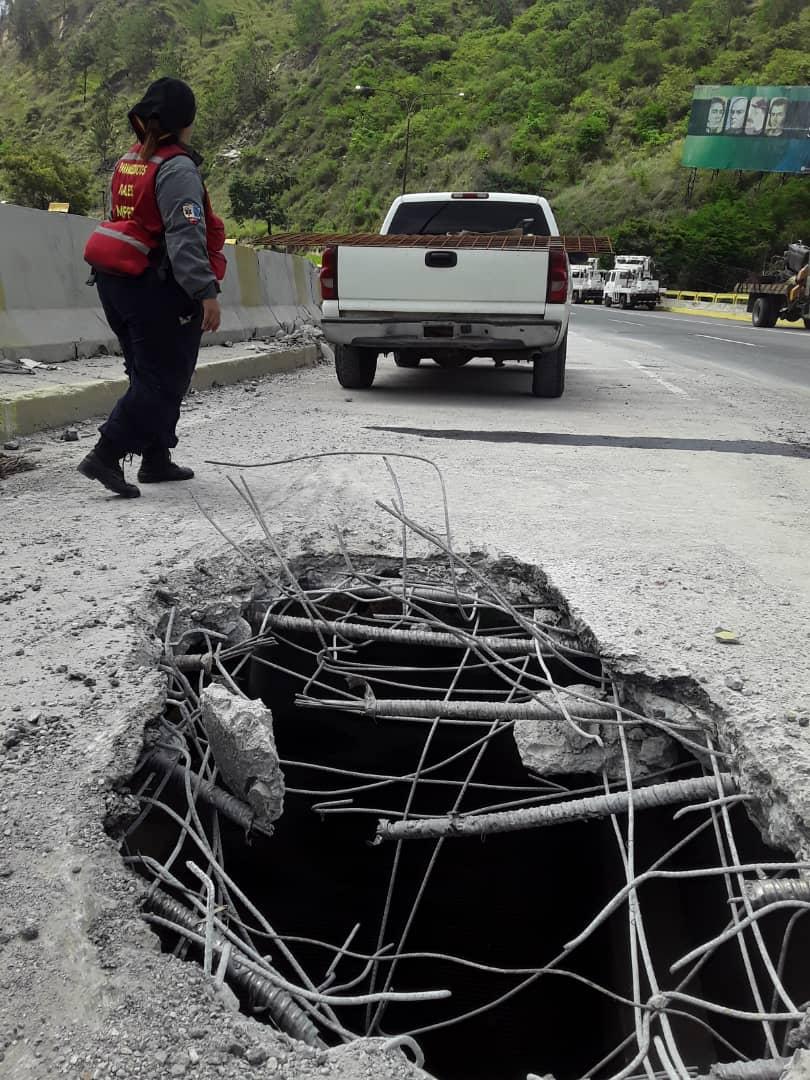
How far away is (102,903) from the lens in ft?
5.32

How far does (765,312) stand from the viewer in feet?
79.0

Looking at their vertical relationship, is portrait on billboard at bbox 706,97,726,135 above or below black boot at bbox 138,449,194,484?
above

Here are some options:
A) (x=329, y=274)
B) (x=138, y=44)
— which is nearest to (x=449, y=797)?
(x=329, y=274)

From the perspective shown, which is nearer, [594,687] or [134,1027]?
[134,1027]

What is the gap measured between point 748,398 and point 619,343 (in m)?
8.55

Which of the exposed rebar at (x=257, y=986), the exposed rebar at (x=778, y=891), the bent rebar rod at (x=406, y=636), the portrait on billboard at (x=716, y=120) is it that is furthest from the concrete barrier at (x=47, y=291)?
the portrait on billboard at (x=716, y=120)

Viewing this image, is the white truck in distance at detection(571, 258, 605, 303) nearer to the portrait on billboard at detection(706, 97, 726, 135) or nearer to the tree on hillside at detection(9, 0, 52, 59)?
the portrait on billboard at detection(706, 97, 726, 135)

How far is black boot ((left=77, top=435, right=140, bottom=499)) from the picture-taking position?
419 cm

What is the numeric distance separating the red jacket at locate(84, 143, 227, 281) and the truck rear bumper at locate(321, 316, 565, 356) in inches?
154

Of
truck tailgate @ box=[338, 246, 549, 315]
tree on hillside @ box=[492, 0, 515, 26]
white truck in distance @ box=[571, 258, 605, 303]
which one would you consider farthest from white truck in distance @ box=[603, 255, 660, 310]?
tree on hillside @ box=[492, 0, 515, 26]

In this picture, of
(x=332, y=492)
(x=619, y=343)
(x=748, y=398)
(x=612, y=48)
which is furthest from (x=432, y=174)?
(x=332, y=492)

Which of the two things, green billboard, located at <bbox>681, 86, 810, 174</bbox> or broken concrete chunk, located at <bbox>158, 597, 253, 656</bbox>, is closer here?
broken concrete chunk, located at <bbox>158, 597, 253, 656</bbox>

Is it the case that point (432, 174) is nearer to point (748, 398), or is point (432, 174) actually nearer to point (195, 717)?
point (748, 398)

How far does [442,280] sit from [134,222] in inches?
163
